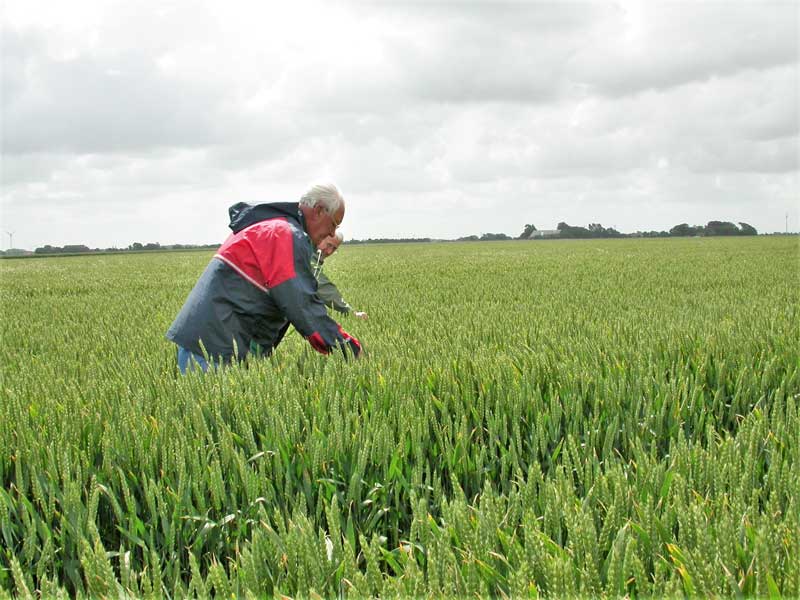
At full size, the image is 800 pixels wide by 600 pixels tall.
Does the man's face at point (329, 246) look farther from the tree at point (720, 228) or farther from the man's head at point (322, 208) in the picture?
the tree at point (720, 228)

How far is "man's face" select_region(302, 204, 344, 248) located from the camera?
3781 millimetres

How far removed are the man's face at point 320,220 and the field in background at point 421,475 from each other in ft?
2.49

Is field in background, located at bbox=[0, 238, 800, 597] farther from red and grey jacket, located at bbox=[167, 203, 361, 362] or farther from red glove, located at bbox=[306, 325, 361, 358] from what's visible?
red and grey jacket, located at bbox=[167, 203, 361, 362]

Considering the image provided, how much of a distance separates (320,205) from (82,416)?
5.63ft

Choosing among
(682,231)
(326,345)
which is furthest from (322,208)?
(682,231)

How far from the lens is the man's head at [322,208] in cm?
376

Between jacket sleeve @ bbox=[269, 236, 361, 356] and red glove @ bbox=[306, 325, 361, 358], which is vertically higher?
jacket sleeve @ bbox=[269, 236, 361, 356]

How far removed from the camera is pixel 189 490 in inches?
79.6

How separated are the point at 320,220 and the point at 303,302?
0.59 metres

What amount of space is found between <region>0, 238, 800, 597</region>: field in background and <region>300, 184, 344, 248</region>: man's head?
80cm

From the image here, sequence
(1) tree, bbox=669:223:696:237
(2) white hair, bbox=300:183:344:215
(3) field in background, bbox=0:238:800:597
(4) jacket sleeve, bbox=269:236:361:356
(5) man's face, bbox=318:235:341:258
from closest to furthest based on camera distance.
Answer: (3) field in background, bbox=0:238:800:597 → (4) jacket sleeve, bbox=269:236:361:356 → (2) white hair, bbox=300:183:344:215 → (5) man's face, bbox=318:235:341:258 → (1) tree, bbox=669:223:696:237

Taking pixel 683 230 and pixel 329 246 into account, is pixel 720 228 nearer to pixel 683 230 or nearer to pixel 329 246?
pixel 683 230

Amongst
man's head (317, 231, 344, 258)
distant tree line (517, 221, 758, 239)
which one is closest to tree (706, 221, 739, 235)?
distant tree line (517, 221, 758, 239)

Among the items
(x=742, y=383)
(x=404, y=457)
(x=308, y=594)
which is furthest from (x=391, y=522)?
(x=742, y=383)
